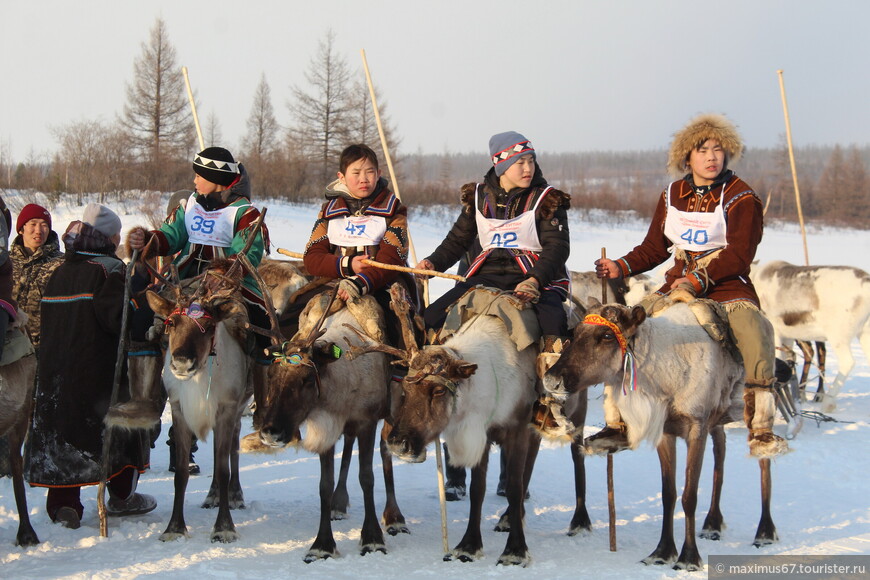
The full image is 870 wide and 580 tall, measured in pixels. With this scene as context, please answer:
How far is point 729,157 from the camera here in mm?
6340

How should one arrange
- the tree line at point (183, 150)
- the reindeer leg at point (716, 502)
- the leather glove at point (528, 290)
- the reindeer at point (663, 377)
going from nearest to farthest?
the reindeer at point (663, 377) < the leather glove at point (528, 290) < the reindeer leg at point (716, 502) < the tree line at point (183, 150)

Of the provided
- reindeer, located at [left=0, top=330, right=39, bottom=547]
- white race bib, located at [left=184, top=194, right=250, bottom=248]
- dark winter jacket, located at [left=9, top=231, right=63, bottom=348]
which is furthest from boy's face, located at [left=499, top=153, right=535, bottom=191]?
dark winter jacket, located at [left=9, top=231, right=63, bottom=348]

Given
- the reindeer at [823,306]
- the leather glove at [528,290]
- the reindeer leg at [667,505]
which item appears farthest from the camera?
the reindeer at [823,306]

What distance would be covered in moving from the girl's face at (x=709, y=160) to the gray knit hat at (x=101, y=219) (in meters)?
4.40

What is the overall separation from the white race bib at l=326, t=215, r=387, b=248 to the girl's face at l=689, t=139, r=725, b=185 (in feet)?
7.98

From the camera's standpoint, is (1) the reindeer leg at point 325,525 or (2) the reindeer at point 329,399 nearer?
(2) the reindeer at point 329,399

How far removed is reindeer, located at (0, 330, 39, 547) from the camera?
18.7 ft

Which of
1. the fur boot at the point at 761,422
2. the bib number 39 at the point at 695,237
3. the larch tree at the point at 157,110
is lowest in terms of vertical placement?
the fur boot at the point at 761,422

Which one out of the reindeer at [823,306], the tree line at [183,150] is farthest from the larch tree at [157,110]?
the reindeer at [823,306]

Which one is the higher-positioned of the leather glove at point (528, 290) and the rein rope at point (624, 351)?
the leather glove at point (528, 290)

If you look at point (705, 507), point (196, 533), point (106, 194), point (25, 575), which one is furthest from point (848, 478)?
point (106, 194)

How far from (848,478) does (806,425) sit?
9.37ft

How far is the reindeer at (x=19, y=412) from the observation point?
5711mm

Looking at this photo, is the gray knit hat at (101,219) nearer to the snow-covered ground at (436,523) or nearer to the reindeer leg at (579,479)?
the snow-covered ground at (436,523)
